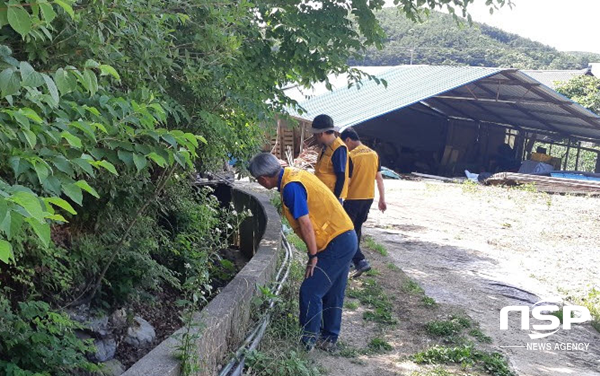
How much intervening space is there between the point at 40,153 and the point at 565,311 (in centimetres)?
618

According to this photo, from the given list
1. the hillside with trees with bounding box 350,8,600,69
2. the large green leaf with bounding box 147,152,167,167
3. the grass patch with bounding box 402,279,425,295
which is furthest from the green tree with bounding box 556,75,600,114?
the hillside with trees with bounding box 350,8,600,69

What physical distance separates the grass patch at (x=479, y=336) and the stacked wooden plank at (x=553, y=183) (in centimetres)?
1426

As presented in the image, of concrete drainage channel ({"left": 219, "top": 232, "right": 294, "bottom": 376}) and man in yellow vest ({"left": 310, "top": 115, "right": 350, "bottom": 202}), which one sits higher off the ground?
man in yellow vest ({"left": 310, "top": 115, "right": 350, "bottom": 202})

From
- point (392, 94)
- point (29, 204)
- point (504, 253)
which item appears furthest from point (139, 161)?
point (392, 94)

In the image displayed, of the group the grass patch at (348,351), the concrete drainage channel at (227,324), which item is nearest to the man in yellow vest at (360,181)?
the concrete drainage channel at (227,324)

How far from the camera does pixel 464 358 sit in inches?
206

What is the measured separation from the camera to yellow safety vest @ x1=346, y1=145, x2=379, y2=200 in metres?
7.51

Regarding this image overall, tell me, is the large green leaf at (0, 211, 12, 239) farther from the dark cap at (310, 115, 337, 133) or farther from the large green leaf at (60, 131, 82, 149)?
the dark cap at (310, 115, 337, 133)

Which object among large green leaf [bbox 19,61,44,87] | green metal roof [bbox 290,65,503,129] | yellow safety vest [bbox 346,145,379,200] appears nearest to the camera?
large green leaf [bbox 19,61,44,87]

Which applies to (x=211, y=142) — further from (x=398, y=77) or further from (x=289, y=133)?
(x=398, y=77)

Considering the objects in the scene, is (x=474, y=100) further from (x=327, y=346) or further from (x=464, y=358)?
(x=327, y=346)

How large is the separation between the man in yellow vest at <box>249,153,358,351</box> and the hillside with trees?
64.1 m

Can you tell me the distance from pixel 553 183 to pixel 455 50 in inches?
2289

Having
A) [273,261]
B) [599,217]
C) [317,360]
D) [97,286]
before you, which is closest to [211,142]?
[273,261]
